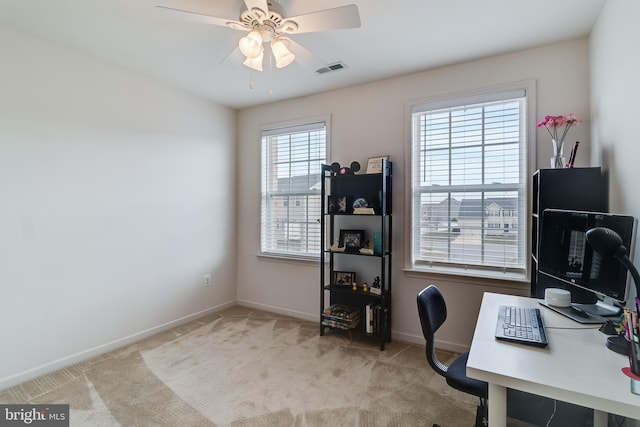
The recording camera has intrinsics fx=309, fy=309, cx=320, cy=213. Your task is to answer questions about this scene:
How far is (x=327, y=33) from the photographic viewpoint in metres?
2.32

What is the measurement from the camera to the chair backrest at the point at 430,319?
63.5 inches

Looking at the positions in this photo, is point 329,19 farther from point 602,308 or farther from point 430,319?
point 602,308

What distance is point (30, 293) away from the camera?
238 cm

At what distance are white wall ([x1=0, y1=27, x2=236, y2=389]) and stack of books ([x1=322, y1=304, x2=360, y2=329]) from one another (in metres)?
1.60

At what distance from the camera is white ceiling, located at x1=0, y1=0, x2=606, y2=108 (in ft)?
6.63

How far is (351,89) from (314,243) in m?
1.77

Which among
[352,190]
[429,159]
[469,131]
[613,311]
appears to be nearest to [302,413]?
[613,311]

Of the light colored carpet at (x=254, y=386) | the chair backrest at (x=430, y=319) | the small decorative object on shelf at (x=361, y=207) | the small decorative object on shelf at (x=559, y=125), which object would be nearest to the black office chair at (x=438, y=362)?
the chair backrest at (x=430, y=319)

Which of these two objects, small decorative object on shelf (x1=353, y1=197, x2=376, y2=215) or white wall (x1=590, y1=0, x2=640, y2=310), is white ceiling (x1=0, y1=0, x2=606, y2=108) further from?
small decorative object on shelf (x1=353, y1=197, x2=376, y2=215)

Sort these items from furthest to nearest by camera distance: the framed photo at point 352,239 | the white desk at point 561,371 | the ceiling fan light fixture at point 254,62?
1. the framed photo at point 352,239
2. the ceiling fan light fixture at point 254,62
3. the white desk at point 561,371

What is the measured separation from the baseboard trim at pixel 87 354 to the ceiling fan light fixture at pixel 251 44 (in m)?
2.82

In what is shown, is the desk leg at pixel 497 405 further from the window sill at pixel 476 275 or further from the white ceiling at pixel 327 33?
the white ceiling at pixel 327 33

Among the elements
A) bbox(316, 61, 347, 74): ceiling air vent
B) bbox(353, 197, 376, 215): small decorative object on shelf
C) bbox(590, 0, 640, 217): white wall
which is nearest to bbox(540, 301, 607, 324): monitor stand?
bbox(590, 0, 640, 217): white wall

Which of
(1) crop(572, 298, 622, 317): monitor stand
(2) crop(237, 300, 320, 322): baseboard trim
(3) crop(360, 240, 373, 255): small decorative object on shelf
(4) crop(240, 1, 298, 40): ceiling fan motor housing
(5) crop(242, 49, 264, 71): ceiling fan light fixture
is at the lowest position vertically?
(2) crop(237, 300, 320, 322): baseboard trim
